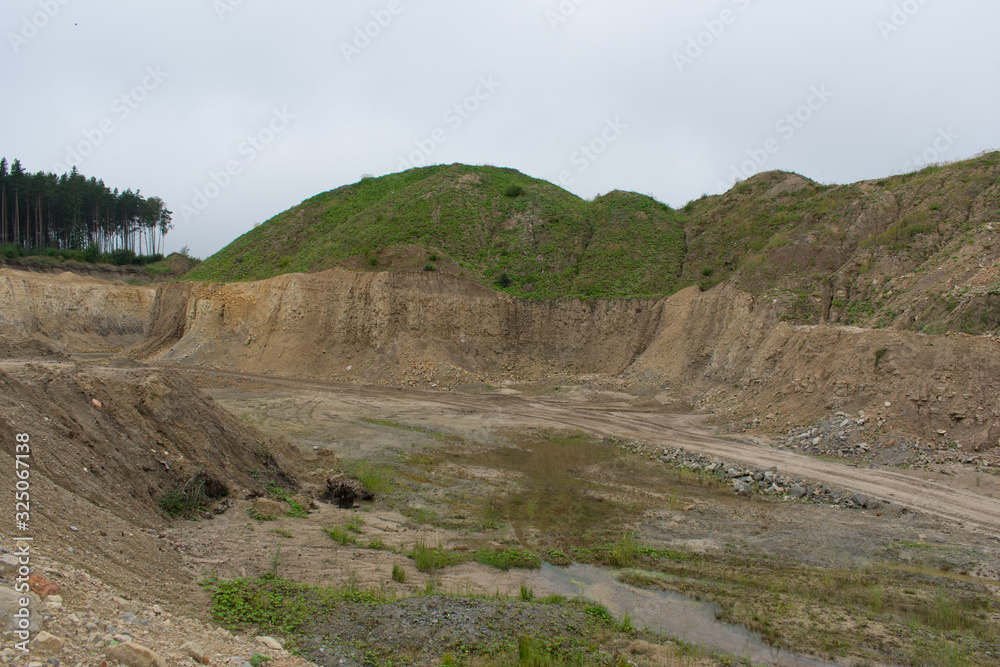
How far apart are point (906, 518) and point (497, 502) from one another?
29.5 feet

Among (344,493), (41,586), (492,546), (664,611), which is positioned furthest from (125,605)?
(344,493)

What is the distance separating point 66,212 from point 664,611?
3344 inches

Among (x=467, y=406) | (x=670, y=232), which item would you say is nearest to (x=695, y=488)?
(x=467, y=406)

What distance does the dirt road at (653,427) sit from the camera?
12461 mm

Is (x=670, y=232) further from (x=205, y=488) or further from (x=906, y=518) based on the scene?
(x=205, y=488)

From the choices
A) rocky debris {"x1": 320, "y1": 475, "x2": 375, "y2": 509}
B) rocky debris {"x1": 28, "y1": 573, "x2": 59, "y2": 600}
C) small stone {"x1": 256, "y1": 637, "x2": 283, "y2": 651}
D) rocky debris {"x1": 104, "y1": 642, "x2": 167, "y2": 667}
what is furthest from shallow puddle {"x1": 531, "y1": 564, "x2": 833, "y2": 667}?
rocky debris {"x1": 28, "y1": 573, "x2": 59, "y2": 600}

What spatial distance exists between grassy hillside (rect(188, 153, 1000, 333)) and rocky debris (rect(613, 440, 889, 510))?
9716mm

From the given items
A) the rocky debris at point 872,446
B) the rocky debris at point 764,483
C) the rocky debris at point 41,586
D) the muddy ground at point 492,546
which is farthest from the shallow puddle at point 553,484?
the rocky debris at point 41,586

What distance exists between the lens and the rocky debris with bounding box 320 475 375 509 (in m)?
11.8

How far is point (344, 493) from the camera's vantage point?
39.1ft

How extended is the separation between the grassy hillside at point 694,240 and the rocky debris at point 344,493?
19.8 m

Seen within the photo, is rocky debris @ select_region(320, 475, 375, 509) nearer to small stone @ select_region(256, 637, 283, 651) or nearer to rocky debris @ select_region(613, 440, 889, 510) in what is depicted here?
small stone @ select_region(256, 637, 283, 651)

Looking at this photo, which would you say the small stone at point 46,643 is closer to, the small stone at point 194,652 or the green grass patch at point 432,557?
the small stone at point 194,652

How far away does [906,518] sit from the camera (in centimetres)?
1173
